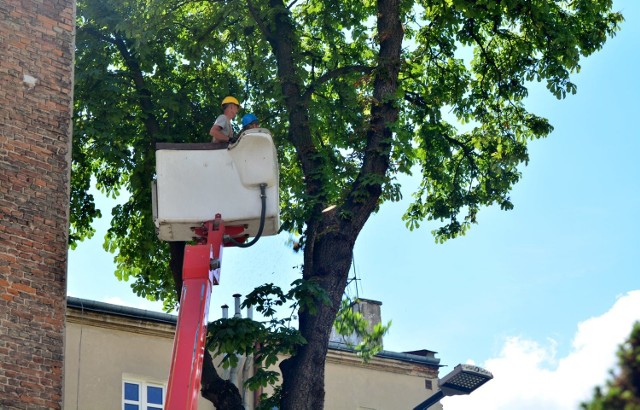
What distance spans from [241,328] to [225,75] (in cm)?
602

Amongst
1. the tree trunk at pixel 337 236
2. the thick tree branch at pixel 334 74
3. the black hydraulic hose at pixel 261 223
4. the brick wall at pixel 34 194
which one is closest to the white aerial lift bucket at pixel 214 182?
the black hydraulic hose at pixel 261 223

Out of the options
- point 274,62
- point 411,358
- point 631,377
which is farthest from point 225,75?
point 631,377

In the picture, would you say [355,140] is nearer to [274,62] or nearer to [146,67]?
[274,62]

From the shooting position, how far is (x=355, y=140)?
45.2ft

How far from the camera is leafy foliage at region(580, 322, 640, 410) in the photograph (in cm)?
113

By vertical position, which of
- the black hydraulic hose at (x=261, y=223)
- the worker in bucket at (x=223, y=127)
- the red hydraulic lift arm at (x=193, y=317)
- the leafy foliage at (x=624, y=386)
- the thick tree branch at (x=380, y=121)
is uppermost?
the thick tree branch at (x=380, y=121)

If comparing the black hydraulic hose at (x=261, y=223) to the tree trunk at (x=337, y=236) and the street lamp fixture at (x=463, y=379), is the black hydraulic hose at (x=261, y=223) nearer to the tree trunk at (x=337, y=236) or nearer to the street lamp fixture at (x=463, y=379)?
the tree trunk at (x=337, y=236)

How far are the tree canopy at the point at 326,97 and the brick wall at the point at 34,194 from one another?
268 centimetres

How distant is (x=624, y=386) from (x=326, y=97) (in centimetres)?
1424

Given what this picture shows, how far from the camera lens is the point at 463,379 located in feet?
46.6

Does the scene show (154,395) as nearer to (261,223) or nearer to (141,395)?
(141,395)

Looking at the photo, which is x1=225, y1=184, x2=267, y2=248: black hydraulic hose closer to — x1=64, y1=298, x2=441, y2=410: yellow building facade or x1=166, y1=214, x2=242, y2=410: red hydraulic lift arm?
x1=166, y1=214, x2=242, y2=410: red hydraulic lift arm

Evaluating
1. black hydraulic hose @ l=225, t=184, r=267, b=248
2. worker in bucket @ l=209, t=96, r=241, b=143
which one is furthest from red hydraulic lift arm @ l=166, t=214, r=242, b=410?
worker in bucket @ l=209, t=96, r=241, b=143

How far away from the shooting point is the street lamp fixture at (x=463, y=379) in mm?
13969
